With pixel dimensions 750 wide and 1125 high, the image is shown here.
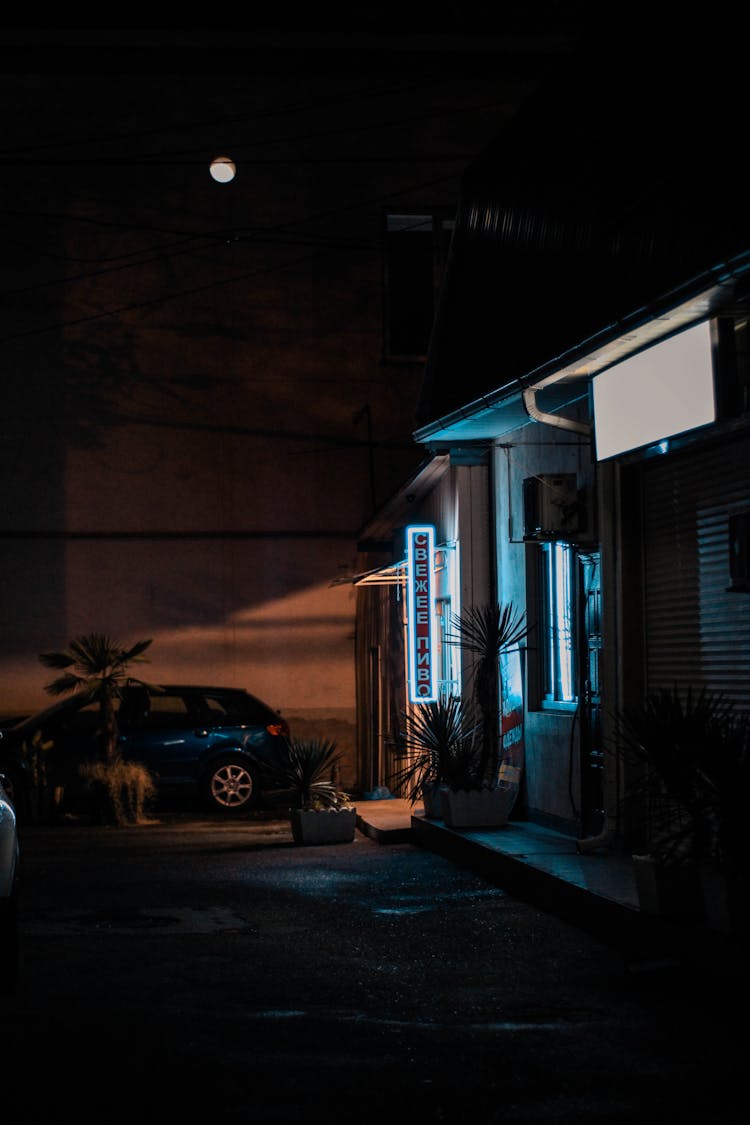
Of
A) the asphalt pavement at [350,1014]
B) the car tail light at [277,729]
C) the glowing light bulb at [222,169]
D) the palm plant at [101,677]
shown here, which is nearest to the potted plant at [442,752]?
the asphalt pavement at [350,1014]

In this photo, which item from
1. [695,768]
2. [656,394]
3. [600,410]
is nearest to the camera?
[695,768]

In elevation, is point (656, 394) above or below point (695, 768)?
above

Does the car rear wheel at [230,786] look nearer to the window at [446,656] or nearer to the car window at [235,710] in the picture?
the car window at [235,710]

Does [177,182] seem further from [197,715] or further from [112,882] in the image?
[112,882]

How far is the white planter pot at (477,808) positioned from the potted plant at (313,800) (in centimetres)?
163

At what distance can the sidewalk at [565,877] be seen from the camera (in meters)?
7.96

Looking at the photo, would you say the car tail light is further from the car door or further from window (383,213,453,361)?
window (383,213,453,361)

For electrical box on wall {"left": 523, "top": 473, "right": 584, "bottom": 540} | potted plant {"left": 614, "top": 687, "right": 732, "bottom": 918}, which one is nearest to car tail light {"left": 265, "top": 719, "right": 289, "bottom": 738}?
electrical box on wall {"left": 523, "top": 473, "right": 584, "bottom": 540}

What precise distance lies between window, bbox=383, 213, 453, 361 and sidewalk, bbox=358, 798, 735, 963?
1027cm

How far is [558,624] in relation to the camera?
14500 millimetres

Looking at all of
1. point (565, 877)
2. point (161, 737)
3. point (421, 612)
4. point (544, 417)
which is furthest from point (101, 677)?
point (565, 877)

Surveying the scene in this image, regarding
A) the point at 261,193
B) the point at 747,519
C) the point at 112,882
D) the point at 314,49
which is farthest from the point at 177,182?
the point at 747,519

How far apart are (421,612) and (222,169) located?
10.3 m

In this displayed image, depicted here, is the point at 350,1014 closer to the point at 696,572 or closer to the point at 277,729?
the point at 696,572
